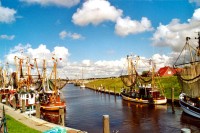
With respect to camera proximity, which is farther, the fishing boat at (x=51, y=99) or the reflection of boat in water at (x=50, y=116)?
the fishing boat at (x=51, y=99)

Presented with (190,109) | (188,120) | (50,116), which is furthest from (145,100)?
(50,116)

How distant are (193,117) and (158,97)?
2130 cm

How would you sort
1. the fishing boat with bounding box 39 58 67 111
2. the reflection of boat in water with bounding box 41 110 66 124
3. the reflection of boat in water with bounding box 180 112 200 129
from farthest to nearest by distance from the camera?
1. the fishing boat with bounding box 39 58 67 111
2. the reflection of boat in water with bounding box 41 110 66 124
3. the reflection of boat in water with bounding box 180 112 200 129

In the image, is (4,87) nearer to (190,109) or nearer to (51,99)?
(51,99)

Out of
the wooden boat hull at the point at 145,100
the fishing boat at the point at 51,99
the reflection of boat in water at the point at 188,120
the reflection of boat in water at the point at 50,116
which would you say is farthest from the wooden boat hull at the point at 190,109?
the fishing boat at the point at 51,99

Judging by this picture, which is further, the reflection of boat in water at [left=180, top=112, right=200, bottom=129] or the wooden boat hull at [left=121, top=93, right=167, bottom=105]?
the wooden boat hull at [left=121, top=93, right=167, bottom=105]

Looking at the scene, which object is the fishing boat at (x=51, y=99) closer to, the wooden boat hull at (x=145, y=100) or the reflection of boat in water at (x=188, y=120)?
the wooden boat hull at (x=145, y=100)

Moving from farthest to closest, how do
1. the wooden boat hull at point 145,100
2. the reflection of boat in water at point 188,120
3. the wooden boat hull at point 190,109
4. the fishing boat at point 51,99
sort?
1. the wooden boat hull at point 145,100
2. the fishing boat at point 51,99
3. the wooden boat hull at point 190,109
4. the reflection of boat in water at point 188,120

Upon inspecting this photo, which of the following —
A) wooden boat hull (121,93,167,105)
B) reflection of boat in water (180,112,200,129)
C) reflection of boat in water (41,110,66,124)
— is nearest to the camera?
reflection of boat in water (180,112,200,129)

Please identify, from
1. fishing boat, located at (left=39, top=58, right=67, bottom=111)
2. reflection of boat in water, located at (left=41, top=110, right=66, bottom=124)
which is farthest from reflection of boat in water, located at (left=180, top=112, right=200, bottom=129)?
fishing boat, located at (left=39, top=58, right=67, bottom=111)

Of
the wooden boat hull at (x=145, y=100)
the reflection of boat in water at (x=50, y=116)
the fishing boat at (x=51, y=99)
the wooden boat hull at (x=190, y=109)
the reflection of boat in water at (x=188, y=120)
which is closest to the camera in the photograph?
the reflection of boat in water at (x=188, y=120)

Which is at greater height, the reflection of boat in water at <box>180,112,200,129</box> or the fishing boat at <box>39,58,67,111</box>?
the fishing boat at <box>39,58,67,111</box>

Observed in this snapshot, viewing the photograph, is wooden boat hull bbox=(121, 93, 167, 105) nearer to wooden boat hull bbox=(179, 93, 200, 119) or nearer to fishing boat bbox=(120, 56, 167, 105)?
fishing boat bbox=(120, 56, 167, 105)

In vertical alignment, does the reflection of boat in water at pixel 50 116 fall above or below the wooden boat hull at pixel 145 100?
below
